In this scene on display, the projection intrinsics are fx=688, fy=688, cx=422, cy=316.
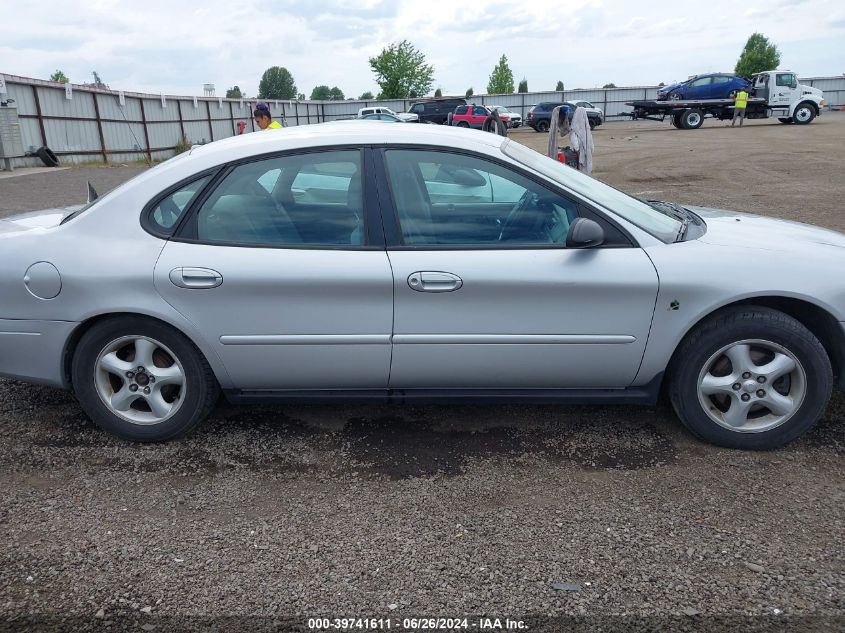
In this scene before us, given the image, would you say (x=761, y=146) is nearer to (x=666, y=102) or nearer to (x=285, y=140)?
(x=666, y=102)

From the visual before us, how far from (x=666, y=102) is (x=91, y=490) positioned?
32.3 m

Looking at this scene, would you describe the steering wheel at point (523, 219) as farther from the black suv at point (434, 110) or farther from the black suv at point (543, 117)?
the black suv at point (543, 117)

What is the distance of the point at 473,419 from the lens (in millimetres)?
3699

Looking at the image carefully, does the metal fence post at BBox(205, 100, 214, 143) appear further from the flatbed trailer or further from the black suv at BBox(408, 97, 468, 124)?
the flatbed trailer

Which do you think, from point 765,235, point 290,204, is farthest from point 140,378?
point 765,235

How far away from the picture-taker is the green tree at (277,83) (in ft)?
386

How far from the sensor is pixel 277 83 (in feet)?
398

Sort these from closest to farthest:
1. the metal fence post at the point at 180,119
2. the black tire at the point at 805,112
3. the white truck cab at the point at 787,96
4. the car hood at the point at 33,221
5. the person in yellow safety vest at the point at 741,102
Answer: the car hood at the point at 33,221 → the metal fence post at the point at 180,119 → the person in yellow safety vest at the point at 741,102 → the white truck cab at the point at 787,96 → the black tire at the point at 805,112

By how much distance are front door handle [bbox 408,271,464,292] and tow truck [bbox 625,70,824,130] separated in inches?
1217

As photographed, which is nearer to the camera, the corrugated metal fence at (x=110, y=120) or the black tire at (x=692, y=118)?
the corrugated metal fence at (x=110, y=120)

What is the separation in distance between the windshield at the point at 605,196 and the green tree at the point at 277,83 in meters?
120

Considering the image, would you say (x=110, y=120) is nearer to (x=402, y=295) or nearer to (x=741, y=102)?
(x=402, y=295)

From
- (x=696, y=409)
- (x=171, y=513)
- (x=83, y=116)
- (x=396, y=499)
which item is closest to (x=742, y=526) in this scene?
(x=696, y=409)

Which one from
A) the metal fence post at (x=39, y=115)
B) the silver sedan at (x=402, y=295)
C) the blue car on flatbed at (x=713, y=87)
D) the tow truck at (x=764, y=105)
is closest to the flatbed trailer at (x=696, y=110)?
the tow truck at (x=764, y=105)
